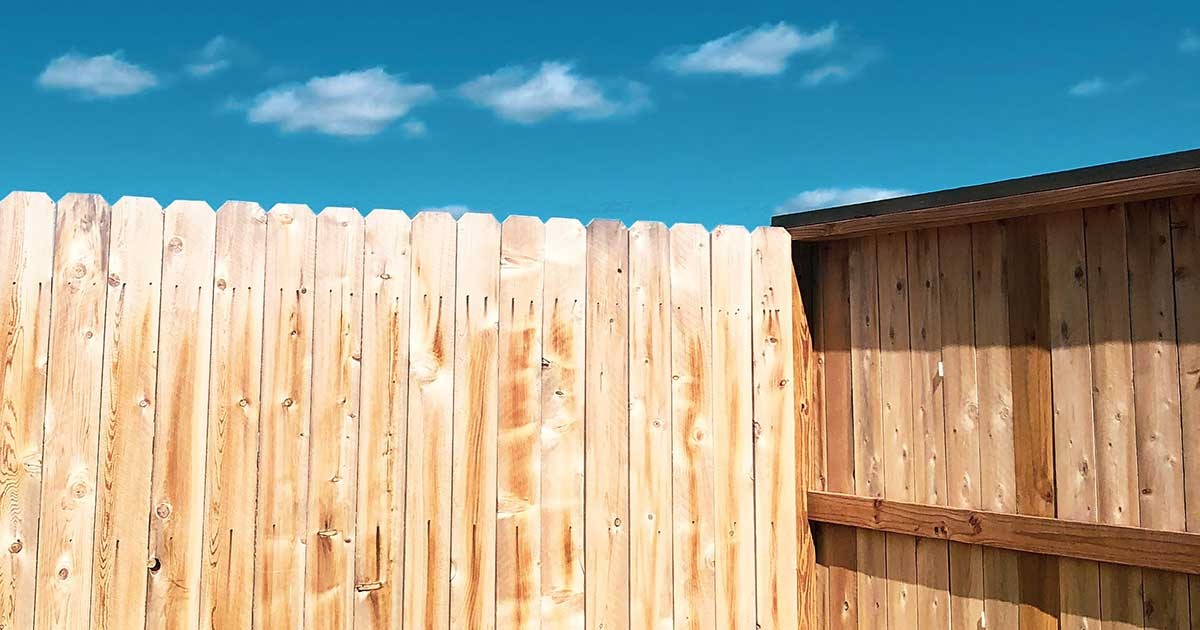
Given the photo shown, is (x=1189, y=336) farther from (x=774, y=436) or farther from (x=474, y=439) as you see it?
(x=474, y=439)

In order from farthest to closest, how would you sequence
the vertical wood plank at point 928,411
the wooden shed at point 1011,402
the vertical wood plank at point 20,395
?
the vertical wood plank at point 928,411, the wooden shed at point 1011,402, the vertical wood plank at point 20,395

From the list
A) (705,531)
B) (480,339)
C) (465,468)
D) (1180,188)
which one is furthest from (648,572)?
(1180,188)

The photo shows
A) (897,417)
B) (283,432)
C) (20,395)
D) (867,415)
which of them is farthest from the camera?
(867,415)

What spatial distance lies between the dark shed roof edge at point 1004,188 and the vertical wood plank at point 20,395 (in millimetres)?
2749

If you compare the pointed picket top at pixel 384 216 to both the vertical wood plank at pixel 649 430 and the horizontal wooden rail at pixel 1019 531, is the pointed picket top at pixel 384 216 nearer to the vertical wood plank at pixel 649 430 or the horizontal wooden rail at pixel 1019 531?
the vertical wood plank at pixel 649 430

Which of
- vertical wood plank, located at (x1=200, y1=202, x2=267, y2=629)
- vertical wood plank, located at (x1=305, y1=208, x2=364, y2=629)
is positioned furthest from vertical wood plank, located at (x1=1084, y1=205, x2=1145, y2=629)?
vertical wood plank, located at (x1=200, y1=202, x2=267, y2=629)

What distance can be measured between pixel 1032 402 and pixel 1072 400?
14 cm

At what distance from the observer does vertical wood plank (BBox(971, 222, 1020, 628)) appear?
3.64 meters

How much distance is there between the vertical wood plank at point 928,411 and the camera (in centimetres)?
385

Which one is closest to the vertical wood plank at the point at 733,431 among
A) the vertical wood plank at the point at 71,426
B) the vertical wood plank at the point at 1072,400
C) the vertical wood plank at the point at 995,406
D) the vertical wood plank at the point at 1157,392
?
the vertical wood plank at the point at 995,406

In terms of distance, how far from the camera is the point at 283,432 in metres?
3.39

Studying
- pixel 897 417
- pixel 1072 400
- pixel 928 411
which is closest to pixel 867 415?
pixel 897 417

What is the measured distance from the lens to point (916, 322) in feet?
12.9

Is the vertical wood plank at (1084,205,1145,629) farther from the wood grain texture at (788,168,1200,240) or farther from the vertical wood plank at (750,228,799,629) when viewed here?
the vertical wood plank at (750,228,799,629)
